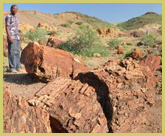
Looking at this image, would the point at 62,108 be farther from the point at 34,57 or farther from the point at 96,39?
the point at 96,39

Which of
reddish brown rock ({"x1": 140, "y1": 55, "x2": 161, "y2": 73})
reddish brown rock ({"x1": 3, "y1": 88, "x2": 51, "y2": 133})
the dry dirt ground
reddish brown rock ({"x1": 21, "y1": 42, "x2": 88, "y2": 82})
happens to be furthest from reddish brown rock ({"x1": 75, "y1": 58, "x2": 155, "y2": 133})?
reddish brown rock ({"x1": 140, "y1": 55, "x2": 161, "y2": 73})

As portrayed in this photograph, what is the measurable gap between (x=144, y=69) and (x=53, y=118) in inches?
74.5

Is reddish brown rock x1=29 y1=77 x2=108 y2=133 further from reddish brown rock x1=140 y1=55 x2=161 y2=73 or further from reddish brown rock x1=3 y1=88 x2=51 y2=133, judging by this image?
reddish brown rock x1=140 y1=55 x2=161 y2=73

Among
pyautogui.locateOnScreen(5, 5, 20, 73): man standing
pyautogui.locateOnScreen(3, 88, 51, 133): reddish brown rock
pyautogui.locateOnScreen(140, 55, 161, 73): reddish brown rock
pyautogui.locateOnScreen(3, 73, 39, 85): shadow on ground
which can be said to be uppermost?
pyautogui.locateOnScreen(5, 5, 20, 73): man standing

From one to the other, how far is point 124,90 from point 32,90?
6.58ft

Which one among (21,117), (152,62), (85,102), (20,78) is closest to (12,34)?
(20,78)

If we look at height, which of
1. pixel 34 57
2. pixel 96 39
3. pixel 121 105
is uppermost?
pixel 96 39

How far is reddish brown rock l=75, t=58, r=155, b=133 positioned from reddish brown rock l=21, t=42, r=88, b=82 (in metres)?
1.29

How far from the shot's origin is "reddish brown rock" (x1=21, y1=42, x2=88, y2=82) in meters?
5.64

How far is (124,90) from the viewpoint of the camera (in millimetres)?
4277

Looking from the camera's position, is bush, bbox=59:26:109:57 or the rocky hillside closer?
the rocky hillside

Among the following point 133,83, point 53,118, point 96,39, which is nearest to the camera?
point 53,118

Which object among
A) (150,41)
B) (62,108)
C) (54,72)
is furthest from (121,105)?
(150,41)

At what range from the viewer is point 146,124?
14.5 ft
